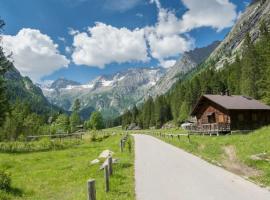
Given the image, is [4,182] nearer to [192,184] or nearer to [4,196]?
[4,196]

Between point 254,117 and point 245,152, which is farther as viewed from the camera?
point 254,117

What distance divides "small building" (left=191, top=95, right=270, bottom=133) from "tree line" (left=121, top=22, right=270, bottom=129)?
8459mm

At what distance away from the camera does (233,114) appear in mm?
53062

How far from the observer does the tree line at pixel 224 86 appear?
241 feet

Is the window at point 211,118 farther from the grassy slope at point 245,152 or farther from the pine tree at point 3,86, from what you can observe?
the pine tree at point 3,86

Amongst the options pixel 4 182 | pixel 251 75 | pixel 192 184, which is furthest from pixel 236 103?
pixel 4 182

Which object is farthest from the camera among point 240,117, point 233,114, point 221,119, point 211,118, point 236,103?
point 211,118

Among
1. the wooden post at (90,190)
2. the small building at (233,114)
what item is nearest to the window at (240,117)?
the small building at (233,114)

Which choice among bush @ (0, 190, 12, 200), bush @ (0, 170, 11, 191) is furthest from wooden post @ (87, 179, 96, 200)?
bush @ (0, 170, 11, 191)

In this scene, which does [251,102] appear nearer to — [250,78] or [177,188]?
[250,78]

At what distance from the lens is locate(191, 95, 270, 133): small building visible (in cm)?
5197

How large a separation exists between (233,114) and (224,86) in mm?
66056

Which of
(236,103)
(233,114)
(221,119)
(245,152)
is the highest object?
(236,103)

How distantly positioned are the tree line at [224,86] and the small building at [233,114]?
846 centimetres
